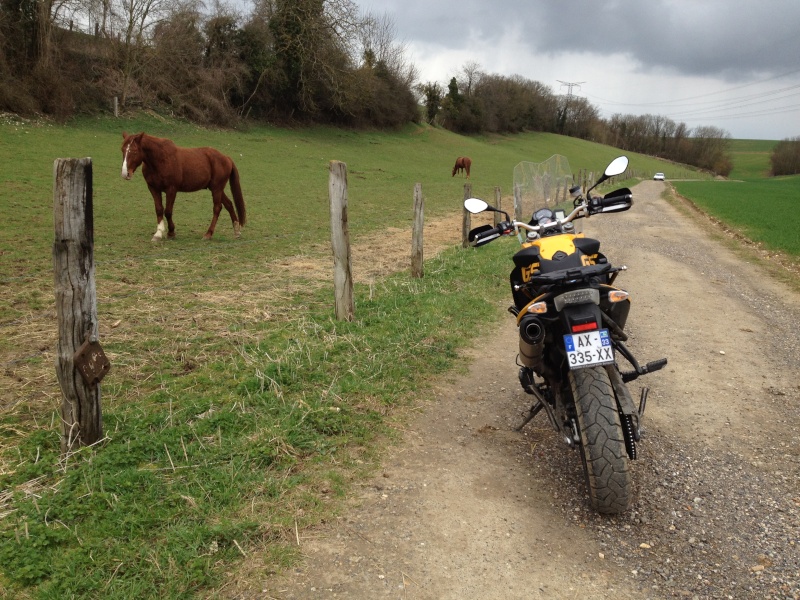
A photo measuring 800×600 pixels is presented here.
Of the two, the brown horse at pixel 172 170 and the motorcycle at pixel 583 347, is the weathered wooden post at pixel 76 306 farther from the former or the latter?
the brown horse at pixel 172 170

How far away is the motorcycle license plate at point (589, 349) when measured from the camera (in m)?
2.92

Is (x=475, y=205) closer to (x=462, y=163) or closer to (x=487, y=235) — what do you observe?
(x=487, y=235)

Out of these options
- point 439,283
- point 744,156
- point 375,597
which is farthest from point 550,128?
point 375,597

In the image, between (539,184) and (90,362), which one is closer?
(90,362)

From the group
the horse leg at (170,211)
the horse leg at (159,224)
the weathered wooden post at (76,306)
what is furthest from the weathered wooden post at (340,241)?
the horse leg at (170,211)

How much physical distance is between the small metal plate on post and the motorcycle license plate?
2.57 metres

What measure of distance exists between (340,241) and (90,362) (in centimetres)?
294

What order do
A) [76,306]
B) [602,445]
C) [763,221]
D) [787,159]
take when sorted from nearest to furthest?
[602,445] → [76,306] → [763,221] → [787,159]

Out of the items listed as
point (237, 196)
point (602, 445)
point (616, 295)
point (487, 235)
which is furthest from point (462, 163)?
point (602, 445)

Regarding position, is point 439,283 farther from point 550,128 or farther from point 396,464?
point 550,128

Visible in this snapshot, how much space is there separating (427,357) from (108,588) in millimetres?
3256

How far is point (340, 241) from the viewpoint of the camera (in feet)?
19.1

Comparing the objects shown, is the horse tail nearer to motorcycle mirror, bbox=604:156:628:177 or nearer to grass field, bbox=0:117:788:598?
grass field, bbox=0:117:788:598

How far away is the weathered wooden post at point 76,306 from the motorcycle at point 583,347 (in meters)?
2.40
